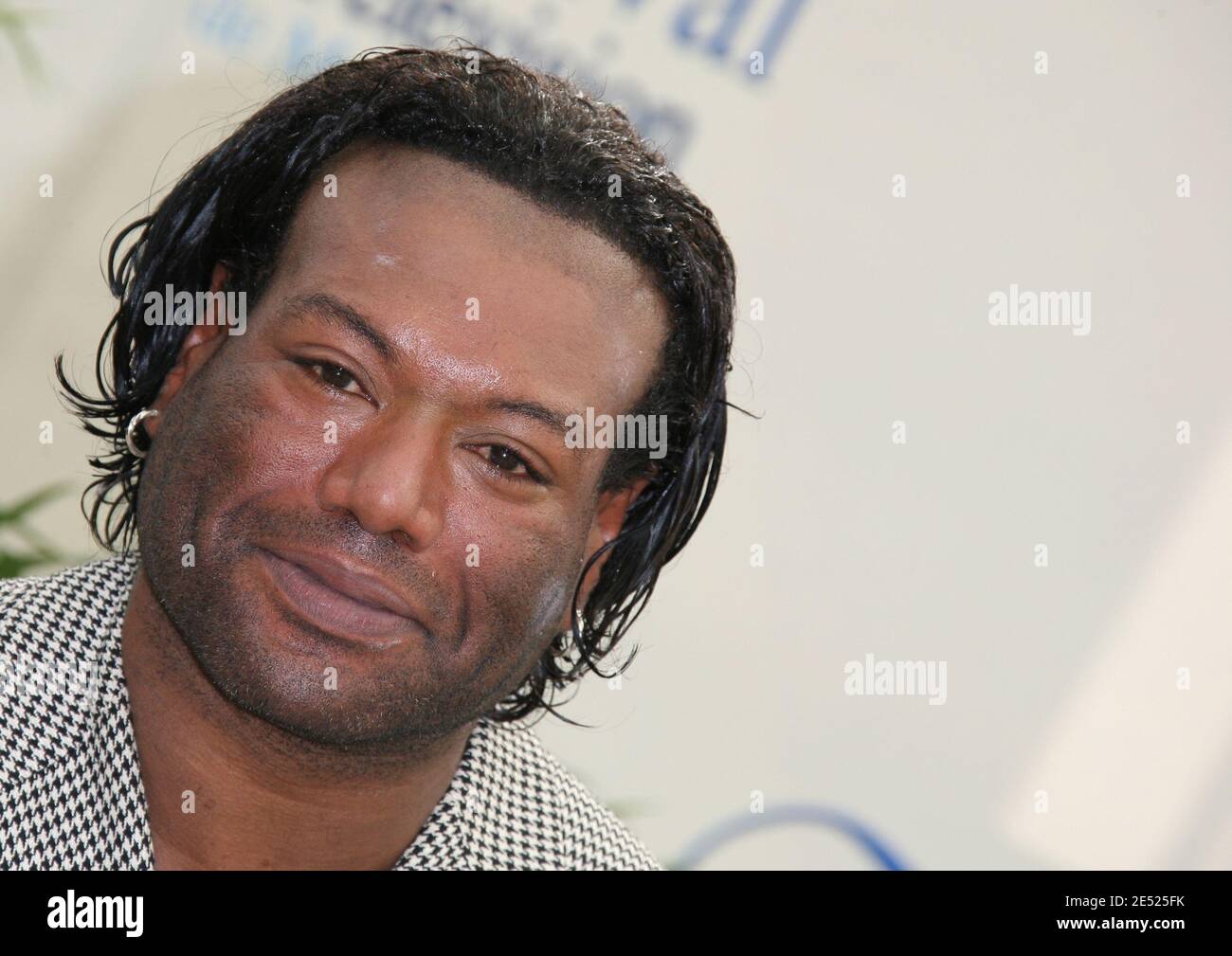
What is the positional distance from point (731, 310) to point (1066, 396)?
3.55ft

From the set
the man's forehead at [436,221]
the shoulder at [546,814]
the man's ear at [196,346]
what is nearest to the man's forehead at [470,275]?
the man's forehead at [436,221]

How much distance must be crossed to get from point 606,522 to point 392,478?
0.44 m

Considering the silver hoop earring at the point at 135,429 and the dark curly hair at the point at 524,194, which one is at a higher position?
the dark curly hair at the point at 524,194

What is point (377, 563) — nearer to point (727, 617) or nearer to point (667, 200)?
point (667, 200)

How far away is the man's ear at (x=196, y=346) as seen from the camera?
1479mm

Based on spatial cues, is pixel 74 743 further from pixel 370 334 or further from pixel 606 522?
pixel 606 522

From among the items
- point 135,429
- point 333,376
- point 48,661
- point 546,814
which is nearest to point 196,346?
point 135,429

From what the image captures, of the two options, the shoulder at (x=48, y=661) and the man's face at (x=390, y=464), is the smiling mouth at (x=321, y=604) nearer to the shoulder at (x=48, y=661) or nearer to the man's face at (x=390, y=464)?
the man's face at (x=390, y=464)

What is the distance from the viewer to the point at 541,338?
1349 millimetres

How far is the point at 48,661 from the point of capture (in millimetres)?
1337

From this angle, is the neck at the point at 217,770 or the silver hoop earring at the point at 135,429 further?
the silver hoop earring at the point at 135,429
